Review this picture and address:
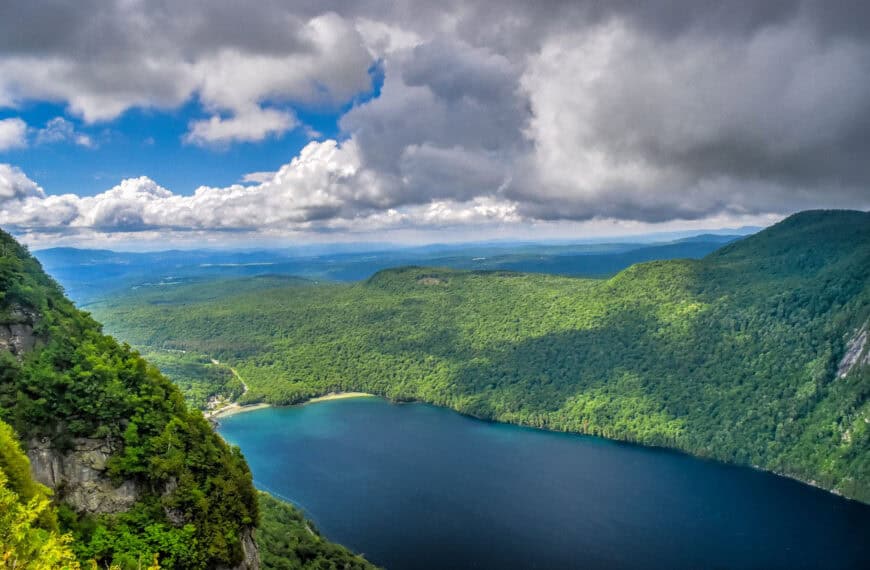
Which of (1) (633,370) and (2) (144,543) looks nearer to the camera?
(2) (144,543)

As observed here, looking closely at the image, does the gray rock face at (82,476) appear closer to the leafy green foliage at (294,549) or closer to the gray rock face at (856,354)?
the leafy green foliage at (294,549)

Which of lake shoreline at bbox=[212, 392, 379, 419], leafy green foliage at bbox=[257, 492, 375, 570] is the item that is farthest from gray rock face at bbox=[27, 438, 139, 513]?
lake shoreline at bbox=[212, 392, 379, 419]

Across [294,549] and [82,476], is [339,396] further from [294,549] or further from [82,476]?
[82,476]

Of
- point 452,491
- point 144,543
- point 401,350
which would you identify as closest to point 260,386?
point 401,350

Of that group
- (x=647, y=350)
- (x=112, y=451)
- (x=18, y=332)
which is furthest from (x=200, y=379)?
(x=112, y=451)

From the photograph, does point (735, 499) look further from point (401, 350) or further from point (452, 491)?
point (401, 350)

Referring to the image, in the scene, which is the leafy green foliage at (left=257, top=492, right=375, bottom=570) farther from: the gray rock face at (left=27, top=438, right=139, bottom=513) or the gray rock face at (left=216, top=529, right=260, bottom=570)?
the gray rock face at (left=27, top=438, right=139, bottom=513)

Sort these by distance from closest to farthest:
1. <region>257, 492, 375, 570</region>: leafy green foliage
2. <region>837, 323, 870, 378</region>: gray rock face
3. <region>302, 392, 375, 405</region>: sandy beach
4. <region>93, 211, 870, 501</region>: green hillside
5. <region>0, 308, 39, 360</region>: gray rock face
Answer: <region>0, 308, 39, 360</region>: gray rock face
<region>257, 492, 375, 570</region>: leafy green foliage
<region>837, 323, 870, 378</region>: gray rock face
<region>93, 211, 870, 501</region>: green hillside
<region>302, 392, 375, 405</region>: sandy beach
